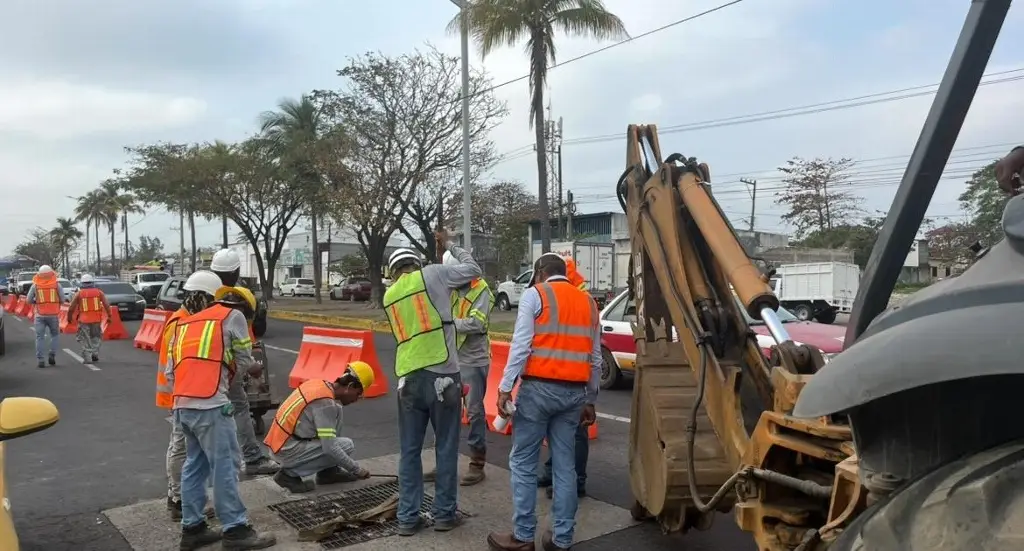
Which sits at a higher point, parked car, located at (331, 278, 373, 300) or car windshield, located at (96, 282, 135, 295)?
car windshield, located at (96, 282, 135, 295)

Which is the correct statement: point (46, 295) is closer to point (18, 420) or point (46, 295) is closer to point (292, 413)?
point (292, 413)

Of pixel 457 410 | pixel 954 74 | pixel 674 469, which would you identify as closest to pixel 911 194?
pixel 954 74

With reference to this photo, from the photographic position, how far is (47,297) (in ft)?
43.1

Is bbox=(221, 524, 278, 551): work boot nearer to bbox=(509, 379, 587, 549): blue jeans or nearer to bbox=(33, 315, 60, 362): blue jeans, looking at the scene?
bbox=(509, 379, 587, 549): blue jeans

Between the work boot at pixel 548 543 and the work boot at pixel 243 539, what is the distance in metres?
1.68

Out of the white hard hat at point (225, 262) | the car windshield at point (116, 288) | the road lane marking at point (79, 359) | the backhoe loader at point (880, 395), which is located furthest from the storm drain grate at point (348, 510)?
the car windshield at point (116, 288)

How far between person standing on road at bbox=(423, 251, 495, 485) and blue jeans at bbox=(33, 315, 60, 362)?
1038 centimetres

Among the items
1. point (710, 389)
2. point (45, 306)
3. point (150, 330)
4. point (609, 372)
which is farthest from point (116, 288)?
point (710, 389)

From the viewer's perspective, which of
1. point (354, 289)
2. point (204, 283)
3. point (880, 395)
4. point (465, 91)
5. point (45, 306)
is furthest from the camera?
point (354, 289)

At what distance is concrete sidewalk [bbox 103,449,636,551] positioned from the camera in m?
4.68

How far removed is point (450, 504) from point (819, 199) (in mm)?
42684

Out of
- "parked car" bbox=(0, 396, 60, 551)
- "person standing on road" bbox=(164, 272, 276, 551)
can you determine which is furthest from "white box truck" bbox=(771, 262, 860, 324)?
"parked car" bbox=(0, 396, 60, 551)

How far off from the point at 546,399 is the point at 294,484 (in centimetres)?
252

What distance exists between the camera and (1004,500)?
4.62 ft
